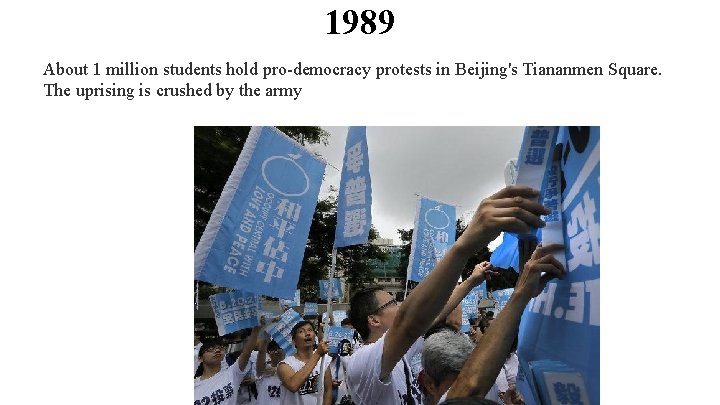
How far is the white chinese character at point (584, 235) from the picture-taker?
4.08ft

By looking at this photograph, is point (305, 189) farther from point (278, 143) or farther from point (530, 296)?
point (530, 296)

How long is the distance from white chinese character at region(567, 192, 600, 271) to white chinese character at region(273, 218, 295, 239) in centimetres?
265

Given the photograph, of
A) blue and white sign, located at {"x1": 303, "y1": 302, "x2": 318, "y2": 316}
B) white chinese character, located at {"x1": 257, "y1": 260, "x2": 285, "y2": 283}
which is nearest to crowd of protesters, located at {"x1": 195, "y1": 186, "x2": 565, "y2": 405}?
white chinese character, located at {"x1": 257, "y1": 260, "x2": 285, "y2": 283}

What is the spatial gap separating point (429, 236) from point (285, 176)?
376cm

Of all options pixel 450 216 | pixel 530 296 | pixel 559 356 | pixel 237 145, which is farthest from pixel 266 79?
pixel 237 145

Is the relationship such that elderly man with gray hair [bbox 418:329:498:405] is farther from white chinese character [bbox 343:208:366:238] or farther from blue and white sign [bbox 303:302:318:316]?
blue and white sign [bbox 303:302:318:316]

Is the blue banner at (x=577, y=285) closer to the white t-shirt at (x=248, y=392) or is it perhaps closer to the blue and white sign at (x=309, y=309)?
the white t-shirt at (x=248, y=392)

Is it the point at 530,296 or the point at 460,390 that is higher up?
the point at 530,296

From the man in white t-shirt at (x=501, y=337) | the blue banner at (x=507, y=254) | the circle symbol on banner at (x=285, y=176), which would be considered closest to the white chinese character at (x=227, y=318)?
the circle symbol on banner at (x=285, y=176)

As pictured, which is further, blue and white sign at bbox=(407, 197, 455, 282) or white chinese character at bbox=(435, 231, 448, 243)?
white chinese character at bbox=(435, 231, 448, 243)

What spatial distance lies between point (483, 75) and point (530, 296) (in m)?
1.14

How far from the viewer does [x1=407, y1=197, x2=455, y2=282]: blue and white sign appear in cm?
698

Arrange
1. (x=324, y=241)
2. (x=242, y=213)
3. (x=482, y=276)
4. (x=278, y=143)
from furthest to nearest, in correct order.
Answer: (x=324, y=241) < (x=278, y=143) < (x=242, y=213) < (x=482, y=276)

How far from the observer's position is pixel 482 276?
85.1 inches
